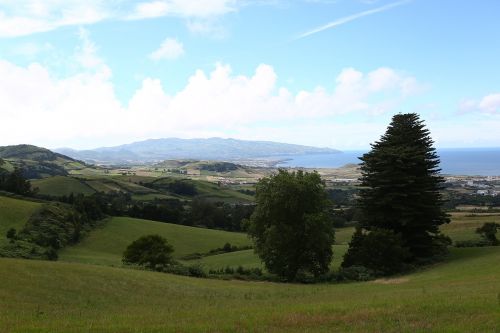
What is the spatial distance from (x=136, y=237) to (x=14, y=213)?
2121 cm

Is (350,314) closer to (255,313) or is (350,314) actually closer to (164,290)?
(255,313)

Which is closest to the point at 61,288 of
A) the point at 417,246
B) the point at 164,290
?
the point at 164,290

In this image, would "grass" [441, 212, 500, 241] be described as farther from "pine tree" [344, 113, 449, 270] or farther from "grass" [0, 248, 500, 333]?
"grass" [0, 248, 500, 333]

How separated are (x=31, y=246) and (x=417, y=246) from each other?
45.7 meters

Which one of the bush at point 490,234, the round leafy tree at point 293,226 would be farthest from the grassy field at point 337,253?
the round leafy tree at point 293,226

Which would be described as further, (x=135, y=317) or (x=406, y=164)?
(x=406, y=164)

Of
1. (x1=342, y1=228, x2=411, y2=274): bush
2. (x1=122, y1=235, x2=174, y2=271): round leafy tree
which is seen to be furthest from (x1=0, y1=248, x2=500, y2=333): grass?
(x1=122, y1=235, x2=174, y2=271): round leafy tree

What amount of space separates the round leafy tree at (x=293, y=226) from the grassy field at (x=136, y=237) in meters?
33.2

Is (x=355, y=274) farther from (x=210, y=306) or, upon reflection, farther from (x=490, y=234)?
(x=490, y=234)

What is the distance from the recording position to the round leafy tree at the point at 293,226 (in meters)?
42.5

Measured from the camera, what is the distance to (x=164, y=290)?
83.9ft

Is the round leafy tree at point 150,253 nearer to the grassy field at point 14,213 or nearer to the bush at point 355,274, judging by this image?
the bush at point 355,274

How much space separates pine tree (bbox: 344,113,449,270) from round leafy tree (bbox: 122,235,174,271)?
2130 cm

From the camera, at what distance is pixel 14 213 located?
3095 inches
